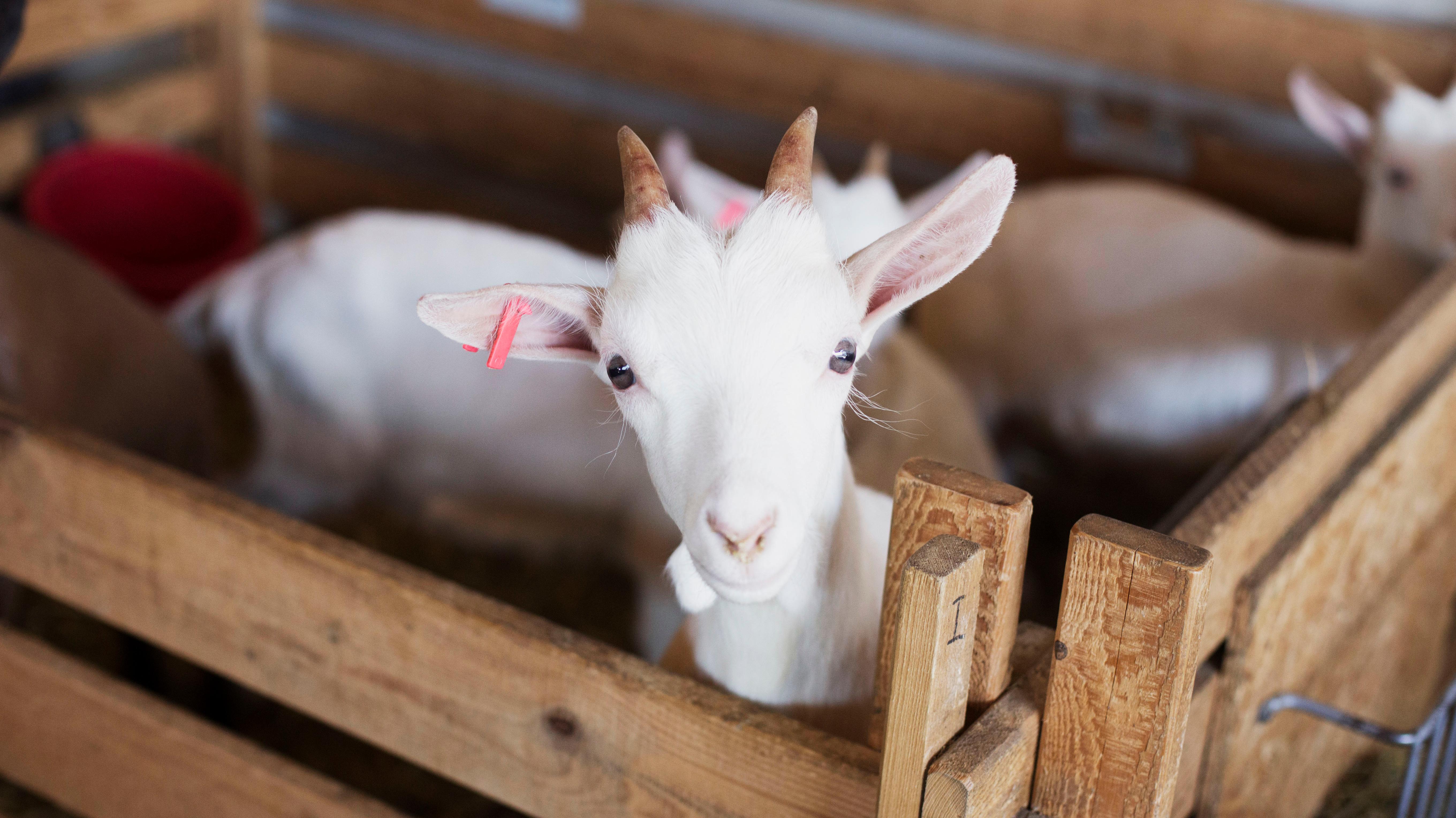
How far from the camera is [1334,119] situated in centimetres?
265

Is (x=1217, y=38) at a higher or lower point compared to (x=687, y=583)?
higher

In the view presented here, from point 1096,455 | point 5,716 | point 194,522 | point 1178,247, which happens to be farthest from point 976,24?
point 5,716

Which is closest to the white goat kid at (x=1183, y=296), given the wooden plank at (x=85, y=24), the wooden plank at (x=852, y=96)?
the wooden plank at (x=852, y=96)

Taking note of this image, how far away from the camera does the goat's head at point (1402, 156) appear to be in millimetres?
2486

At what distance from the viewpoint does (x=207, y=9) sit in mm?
3990

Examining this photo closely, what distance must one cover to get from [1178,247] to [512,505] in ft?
5.66

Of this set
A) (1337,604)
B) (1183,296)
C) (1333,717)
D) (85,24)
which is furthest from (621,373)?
(85,24)

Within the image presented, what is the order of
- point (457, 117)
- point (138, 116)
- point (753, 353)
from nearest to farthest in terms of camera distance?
point (753, 353), point (138, 116), point (457, 117)

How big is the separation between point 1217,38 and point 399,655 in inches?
106

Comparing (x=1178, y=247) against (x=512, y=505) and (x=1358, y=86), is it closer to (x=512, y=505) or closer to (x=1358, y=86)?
(x=1358, y=86)

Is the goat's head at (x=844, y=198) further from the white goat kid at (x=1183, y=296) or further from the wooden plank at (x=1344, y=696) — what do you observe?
the wooden plank at (x=1344, y=696)

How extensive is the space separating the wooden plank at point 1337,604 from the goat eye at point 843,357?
0.56m

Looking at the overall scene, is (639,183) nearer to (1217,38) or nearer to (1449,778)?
(1449,778)

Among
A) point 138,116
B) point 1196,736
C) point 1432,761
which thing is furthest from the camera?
point 138,116
